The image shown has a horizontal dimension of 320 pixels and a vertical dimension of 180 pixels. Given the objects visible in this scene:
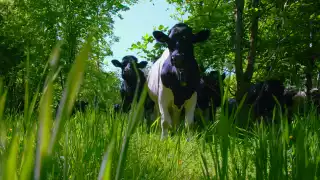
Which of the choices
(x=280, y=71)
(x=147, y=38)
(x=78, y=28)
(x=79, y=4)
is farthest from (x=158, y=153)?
(x=79, y=4)

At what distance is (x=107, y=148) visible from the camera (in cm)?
50

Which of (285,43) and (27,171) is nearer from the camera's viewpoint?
(27,171)

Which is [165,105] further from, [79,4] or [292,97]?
[79,4]

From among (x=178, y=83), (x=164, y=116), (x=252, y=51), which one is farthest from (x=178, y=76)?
(x=252, y=51)

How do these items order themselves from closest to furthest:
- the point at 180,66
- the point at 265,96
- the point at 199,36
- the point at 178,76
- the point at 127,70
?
the point at 180,66 → the point at 178,76 → the point at 199,36 → the point at 265,96 → the point at 127,70

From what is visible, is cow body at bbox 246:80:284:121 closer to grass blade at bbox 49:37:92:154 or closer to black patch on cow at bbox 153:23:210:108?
black patch on cow at bbox 153:23:210:108

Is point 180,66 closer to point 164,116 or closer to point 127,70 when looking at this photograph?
point 164,116

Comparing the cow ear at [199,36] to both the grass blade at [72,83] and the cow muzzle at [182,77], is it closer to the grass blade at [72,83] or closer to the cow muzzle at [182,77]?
the cow muzzle at [182,77]

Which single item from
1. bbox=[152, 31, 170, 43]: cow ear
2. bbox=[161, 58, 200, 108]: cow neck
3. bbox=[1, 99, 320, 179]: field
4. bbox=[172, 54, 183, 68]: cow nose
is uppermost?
bbox=[152, 31, 170, 43]: cow ear

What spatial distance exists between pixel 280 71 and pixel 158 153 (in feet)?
17.6

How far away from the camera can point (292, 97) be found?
11805 mm

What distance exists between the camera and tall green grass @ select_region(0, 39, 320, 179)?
44 cm

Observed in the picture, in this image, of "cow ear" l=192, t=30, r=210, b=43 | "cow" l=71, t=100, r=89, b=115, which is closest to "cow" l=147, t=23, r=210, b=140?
"cow ear" l=192, t=30, r=210, b=43

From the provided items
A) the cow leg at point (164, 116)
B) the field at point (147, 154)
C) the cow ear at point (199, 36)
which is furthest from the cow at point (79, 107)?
the cow ear at point (199, 36)
